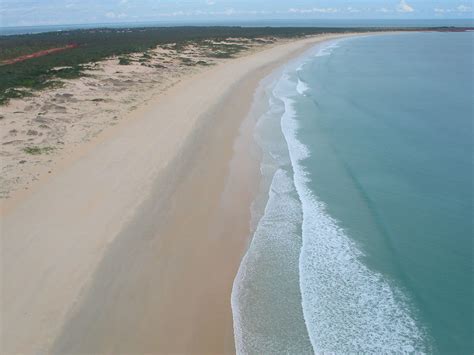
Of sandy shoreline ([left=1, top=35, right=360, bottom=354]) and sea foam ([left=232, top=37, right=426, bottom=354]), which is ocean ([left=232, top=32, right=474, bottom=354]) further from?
sandy shoreline ([left=1, top=35, right=360, bottom=354])

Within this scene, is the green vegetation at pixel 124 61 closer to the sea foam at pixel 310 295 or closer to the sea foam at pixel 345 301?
the sea foam at pixel 310 295

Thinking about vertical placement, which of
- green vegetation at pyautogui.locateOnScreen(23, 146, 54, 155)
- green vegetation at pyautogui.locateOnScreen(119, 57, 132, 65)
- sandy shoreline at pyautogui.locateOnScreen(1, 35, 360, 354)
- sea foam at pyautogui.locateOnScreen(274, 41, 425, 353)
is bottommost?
sea foam at pyautogui.locateOnScreen(274, 41, 425, 353)

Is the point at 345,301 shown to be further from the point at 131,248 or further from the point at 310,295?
the point at 131,248

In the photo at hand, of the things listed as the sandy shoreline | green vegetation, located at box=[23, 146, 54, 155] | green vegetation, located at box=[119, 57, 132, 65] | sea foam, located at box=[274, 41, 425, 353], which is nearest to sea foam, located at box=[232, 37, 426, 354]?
sea foam, located at box=[274, 41, 425, 353]

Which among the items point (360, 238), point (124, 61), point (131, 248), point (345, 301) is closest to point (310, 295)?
point (345, 301)

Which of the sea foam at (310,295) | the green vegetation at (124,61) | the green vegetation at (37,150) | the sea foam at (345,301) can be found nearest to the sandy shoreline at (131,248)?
the sea foam at (310,295)

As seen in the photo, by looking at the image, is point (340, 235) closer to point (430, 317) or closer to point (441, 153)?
point (430, 317)

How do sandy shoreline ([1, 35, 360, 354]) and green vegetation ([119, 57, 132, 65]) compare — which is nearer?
sandy shoreline ([1, 35, 360, 354])
